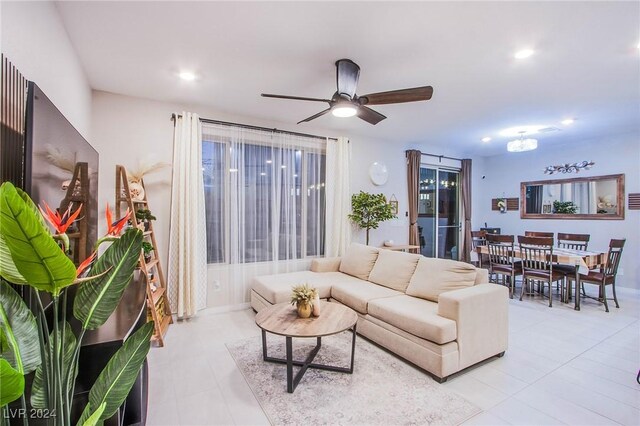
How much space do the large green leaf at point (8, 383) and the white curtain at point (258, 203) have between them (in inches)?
127

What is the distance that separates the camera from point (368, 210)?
191 inches

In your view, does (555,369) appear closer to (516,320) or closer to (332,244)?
(516,320)

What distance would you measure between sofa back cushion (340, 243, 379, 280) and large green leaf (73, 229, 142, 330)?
318cm

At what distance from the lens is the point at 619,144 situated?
16.7 ft

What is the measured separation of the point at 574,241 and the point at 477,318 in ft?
13.6

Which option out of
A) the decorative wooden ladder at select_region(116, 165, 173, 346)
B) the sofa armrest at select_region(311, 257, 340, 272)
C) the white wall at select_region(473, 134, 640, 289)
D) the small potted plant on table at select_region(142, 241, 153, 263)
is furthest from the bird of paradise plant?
the white wall at select_region(473, 134, 640, 289)

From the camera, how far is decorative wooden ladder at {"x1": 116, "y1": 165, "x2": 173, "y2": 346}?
2928 millimetres

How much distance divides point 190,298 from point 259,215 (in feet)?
4.42

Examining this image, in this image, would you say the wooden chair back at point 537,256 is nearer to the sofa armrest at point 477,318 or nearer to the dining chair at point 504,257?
the dining chair at point 504,257

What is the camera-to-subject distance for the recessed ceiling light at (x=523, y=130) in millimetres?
4660

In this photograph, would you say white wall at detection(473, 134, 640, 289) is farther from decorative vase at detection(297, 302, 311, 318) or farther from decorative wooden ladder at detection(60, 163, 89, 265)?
decorative wooden ladder at detection(60, 163, 89, 265)

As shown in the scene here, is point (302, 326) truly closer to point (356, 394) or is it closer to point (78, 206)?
point (356, 394)

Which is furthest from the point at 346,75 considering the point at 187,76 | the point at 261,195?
the point at 261,195

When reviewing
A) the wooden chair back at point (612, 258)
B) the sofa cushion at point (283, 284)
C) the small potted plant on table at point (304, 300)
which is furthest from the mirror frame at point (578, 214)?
the small potted plant on table at point (304, 300)
